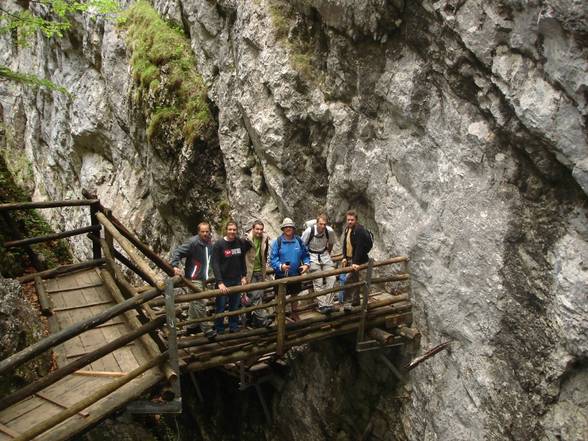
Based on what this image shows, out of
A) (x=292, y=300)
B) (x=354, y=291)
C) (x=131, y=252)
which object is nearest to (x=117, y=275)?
(x=131, y=252)

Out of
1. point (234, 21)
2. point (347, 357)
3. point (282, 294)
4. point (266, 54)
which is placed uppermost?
point (234, 21)

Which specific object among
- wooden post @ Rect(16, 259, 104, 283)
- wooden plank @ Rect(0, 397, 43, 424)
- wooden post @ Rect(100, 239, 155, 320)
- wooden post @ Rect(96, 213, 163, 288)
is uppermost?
wooden post @ Rect(96, 213, 163, 288)

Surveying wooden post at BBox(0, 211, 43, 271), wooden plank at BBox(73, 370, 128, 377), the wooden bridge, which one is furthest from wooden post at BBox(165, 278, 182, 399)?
wooden post at BBox(0, 211, 43, 271)

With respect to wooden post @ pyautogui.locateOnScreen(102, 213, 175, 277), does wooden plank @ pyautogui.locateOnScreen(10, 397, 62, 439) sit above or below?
below

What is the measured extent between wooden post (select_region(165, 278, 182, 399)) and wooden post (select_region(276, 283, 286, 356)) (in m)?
2.34

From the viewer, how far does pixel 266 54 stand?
12.4m

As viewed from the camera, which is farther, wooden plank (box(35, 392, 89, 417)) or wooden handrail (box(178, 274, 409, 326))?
wooden handrail (box(178, 274, 409, 326))

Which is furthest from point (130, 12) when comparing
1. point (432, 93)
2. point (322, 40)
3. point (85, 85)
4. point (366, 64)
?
point (432, 93)

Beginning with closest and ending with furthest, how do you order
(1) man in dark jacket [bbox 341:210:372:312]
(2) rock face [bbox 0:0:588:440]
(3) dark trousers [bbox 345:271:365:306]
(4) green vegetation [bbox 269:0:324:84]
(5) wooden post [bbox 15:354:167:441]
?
1. (5) wooden post [bbox 15:354:167:441]
2. (2) rock face [bbox 0:0:588:440]
3. (1) man in dark jacket [bbox 341:210:372:312]
4. (3) dark trousers [bbox 345:271:365:306]
5. (4) green vegetation [bbox 269:0:324:84]

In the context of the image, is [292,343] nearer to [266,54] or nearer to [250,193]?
[250,193]

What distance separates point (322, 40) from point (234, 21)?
13.5ft

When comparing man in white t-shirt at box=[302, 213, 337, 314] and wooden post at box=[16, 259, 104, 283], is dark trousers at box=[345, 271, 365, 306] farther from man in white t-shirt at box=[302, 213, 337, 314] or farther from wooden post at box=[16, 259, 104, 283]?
wooden post at box=[16, 259, 104, 283]

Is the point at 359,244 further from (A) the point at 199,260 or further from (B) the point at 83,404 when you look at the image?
(B) the point at 83,404

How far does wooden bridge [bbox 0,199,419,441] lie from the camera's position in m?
5.43
